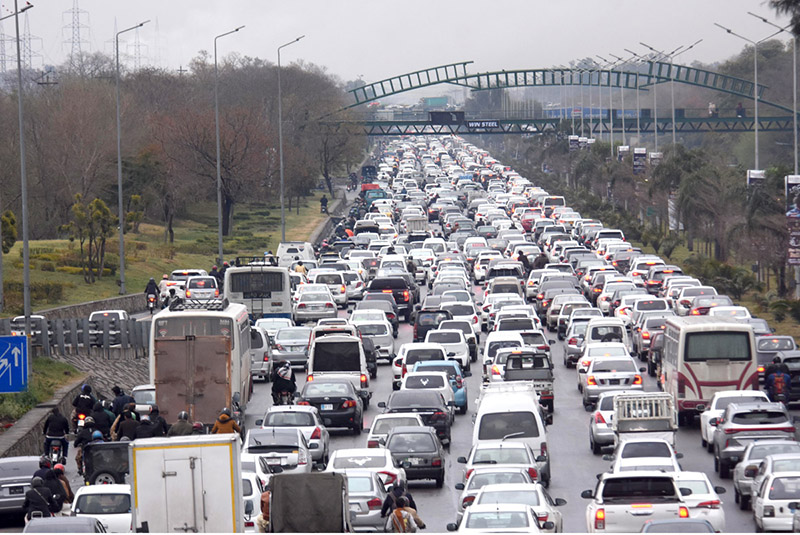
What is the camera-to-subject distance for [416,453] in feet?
87.1

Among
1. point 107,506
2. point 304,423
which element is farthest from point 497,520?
point 304,423

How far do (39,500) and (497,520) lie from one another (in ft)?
22.0

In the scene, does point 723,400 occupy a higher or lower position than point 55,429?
higher

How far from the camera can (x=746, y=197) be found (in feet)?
207

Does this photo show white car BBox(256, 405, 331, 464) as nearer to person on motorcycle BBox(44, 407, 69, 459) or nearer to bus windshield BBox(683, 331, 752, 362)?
person on motorcycle BBox(44, 407, 69, 459)

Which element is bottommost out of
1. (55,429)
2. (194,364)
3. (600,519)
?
(600,519)

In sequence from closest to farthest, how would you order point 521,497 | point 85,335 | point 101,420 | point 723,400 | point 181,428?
point 521,497 → point 181,428 → point 101,420 → point 723,400 → point 85,335

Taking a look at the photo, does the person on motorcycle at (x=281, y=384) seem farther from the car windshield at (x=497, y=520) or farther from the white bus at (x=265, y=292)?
the car windshield at (x=497, y=520)

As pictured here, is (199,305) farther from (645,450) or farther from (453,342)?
(453,342)

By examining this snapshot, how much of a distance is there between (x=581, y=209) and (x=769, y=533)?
94.4 m

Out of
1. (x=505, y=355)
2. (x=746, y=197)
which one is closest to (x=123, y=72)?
(x=746, y=197)

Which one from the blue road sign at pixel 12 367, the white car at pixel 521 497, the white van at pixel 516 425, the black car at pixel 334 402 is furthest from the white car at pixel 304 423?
the white car at pixel 521 497

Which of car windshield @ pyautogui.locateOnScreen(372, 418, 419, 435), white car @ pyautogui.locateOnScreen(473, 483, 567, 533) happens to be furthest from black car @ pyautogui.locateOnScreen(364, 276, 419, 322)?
white car @ pyautogui.locateOnScreen(473, 483, 567, 533)

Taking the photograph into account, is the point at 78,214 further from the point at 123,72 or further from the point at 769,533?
the point at 123,72
